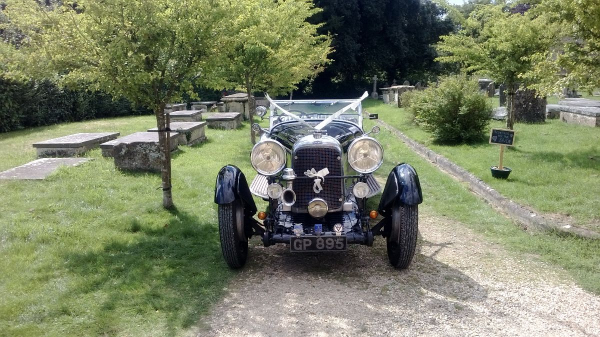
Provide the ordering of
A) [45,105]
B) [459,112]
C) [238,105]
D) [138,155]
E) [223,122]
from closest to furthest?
1. [138,155]
2. [459,112]
3. [223,122]
4. [45,105]
5. [238,105]

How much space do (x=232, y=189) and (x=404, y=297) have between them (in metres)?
1.91

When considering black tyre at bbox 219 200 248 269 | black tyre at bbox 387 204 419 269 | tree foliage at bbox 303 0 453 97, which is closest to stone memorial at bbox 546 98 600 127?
black tyre at bbox 387 204 419 269

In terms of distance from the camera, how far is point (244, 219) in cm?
493

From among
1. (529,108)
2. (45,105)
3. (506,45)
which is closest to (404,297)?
(506,45)

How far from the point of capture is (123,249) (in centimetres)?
522

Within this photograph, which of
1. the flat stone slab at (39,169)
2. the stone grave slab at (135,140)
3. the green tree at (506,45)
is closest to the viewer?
the flat stone slab at (39,169)

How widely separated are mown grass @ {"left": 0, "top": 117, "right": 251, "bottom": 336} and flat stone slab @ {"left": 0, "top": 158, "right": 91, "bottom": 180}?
238 mm

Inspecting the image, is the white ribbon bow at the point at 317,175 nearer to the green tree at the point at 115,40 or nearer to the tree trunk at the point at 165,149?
the green tree at the point at 115,40

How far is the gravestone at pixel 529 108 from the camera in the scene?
13344mm

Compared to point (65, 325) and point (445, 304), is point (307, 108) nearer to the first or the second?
point (445, 304)

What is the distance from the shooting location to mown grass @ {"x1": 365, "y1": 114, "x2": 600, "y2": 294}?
481 cm

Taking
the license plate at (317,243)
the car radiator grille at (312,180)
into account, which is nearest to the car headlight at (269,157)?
the car radiator grille at (312,180)

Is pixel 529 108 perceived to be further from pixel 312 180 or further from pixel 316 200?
pixel 316 200

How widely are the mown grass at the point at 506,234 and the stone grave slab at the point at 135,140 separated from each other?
4192mm
